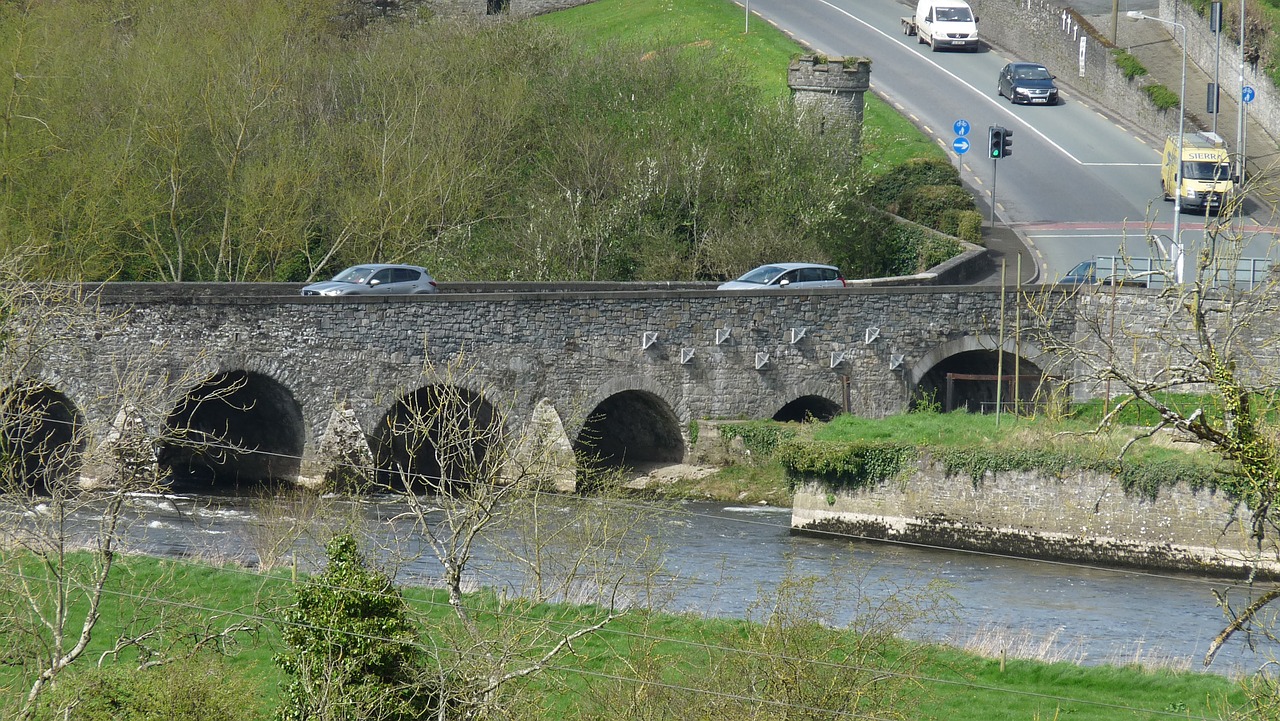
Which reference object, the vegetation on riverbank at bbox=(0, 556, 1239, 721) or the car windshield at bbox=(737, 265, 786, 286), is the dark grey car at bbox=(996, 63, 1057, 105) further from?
the vegetation on riverbank at bbox=(0, 556, 1239, 721)

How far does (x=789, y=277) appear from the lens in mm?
38469

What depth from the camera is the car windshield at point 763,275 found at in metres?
A: 38.3

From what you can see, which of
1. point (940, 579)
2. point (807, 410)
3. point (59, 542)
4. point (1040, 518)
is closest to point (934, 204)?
point (807, 410)

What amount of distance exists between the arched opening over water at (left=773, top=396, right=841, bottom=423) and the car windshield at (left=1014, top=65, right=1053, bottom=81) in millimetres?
25651

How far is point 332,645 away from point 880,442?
60.7 ft

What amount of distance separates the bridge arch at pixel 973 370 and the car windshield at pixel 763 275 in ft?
13.3

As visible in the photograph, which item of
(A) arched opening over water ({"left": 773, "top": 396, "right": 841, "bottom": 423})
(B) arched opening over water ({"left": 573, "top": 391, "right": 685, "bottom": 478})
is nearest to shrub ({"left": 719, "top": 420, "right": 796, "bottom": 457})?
(B) arched opening over water ({"left": 573, "top": 391, "right": 685, "bottom": 478})

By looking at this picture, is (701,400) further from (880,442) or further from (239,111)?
Answer: (239,111)

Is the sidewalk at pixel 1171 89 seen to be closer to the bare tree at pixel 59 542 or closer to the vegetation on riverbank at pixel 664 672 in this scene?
the vegetation on riverbank at pixel 664 672

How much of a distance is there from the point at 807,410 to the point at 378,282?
1076cm

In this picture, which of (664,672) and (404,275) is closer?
(664,672)

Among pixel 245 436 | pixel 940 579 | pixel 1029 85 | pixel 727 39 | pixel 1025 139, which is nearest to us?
pixel 940 579

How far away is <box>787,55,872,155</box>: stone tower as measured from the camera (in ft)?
164

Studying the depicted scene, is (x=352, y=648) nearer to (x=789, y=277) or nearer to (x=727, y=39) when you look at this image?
(x=789, y=277)
